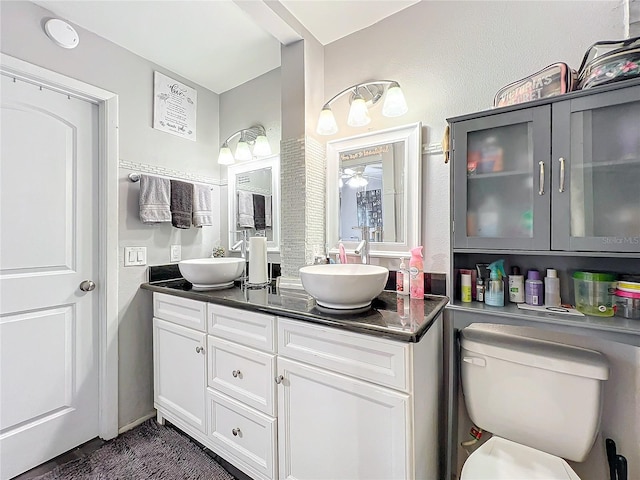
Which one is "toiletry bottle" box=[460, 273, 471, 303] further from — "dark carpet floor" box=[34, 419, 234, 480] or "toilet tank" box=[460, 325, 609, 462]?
"dark carpet floor" box=[34, 419, 234, 480]

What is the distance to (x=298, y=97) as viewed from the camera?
1.69 metres

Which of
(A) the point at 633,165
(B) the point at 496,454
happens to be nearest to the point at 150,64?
(A) the point at 633,165

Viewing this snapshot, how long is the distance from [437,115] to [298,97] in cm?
77

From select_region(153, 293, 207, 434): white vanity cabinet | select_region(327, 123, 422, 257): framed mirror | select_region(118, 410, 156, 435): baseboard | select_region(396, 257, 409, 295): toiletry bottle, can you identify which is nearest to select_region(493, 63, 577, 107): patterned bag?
select_region(327, 123, 422, 257): framed mirror

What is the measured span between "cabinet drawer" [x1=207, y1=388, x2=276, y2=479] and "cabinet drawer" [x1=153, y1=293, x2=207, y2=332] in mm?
344

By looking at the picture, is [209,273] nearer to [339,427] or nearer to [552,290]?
[339,427]

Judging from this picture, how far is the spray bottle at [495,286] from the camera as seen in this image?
1190mm

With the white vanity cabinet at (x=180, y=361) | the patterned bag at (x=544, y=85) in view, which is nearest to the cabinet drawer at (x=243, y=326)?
the white vanity cabinet at (x=180, y=361)

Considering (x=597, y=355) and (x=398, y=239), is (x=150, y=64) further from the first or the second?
(x=597, y=355)

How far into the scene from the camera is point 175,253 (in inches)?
80.0

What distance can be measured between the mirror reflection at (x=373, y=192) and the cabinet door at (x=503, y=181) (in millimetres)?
377

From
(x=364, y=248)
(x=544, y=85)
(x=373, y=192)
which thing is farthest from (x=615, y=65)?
(x=364, y=248)

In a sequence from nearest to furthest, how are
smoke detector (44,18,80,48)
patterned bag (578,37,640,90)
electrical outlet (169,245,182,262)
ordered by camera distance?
1. patterned bag (578,37,640,90)
2. smoke detector (44,18,80,48)
3. electrical outlet (169,245,182,262)

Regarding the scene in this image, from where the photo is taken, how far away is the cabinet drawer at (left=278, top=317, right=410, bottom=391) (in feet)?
3.15
